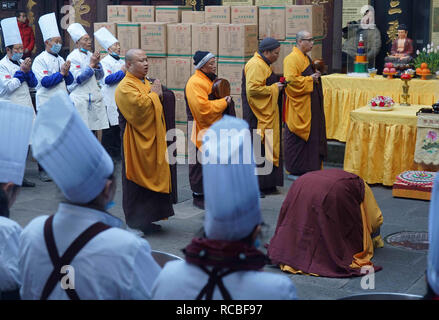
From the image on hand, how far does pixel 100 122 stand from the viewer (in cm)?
891

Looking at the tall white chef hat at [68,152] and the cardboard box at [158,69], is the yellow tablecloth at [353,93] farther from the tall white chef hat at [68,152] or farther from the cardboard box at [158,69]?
the tall white chef hat at [68,152]

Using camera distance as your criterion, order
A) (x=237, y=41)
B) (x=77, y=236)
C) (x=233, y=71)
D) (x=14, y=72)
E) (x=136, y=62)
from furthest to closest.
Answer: (x=233, y=71) → (x=237, y=41) → (x=14, y=72) → (x=136, y=62) → (x=77, y=236)

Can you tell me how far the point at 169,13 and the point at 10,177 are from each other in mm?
6970

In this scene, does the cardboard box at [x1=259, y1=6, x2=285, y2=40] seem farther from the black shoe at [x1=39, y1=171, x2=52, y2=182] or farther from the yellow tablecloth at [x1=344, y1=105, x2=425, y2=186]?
the black shoe at [x1=39, y1=171, x2=52, y2=182]

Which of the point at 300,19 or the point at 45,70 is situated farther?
the point at 300,19

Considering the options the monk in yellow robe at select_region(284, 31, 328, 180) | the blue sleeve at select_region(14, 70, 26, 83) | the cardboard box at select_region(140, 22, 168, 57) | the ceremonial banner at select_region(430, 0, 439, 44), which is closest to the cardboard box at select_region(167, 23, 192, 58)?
the cardboard box at select_region(140, 22, 168, 57)

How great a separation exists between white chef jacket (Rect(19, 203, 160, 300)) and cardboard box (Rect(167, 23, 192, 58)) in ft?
22.4

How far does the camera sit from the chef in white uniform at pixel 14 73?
7.86 metres

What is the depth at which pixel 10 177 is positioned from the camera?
9.02 ft

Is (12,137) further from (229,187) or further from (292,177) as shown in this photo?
(292,177)

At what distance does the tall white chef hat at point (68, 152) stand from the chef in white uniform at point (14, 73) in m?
5.88

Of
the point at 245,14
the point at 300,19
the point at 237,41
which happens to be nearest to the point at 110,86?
the point at 237,41

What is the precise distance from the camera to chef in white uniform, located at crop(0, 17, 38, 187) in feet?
25.8

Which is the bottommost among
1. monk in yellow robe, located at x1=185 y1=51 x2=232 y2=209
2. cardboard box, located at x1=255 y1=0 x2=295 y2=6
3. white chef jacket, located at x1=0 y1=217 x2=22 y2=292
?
white chef jacket, located at x1=0 y1=217 x2=22 y2=292
